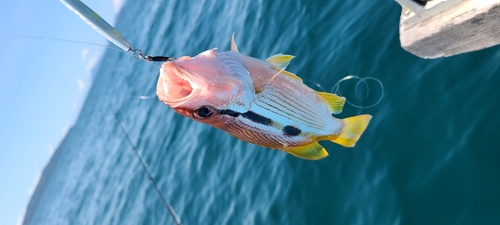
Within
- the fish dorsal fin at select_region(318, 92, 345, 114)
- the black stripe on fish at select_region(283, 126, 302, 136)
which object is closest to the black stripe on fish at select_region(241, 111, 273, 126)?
the black stripe on fish at select_region(283, 126, 302, 136)

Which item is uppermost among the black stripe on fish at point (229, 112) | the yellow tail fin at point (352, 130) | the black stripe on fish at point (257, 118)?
the black stripe on fish at point (229, 112)

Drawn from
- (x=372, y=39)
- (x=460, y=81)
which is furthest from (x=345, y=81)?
(x=460, y=81)

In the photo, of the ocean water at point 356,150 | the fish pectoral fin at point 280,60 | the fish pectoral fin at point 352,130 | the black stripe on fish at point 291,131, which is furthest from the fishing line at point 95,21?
the ocean water at point 356,150

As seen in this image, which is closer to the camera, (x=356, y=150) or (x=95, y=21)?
(x=95, y=21)

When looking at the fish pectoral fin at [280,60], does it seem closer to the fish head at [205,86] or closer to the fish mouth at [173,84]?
the fish head at [205,86]

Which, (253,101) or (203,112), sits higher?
(203,112)

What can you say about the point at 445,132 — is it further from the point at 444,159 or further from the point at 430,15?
the point at 430,15

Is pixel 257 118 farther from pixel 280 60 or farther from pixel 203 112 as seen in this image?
pixel 280 60

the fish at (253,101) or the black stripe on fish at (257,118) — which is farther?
Answer: the black stripe on fish at (257,118)

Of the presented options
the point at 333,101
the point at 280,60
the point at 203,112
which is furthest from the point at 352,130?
the point at 203,112

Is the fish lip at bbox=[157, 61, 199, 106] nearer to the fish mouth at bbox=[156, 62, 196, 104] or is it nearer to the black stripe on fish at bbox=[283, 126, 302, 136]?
the fish mouth at bbox=[156, 62, 196, 104]
